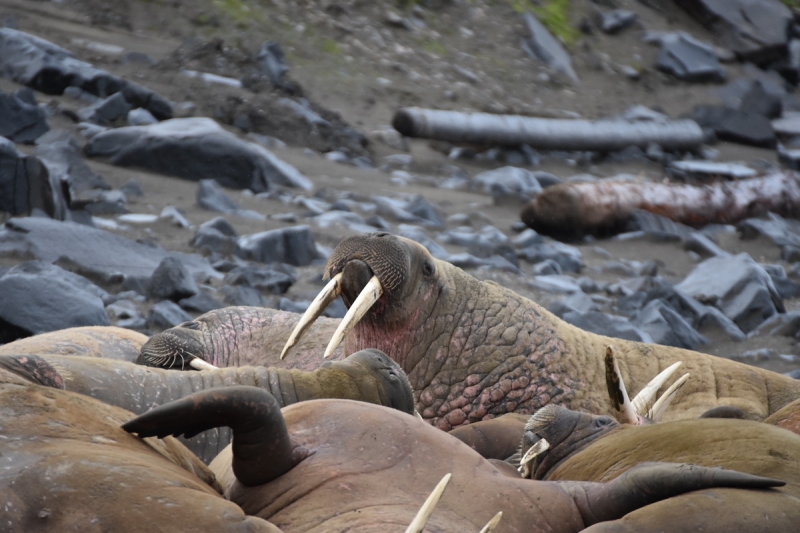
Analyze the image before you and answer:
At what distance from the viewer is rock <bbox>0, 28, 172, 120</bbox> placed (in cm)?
825

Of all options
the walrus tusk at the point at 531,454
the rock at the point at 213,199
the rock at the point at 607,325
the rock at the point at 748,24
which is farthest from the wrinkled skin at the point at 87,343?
the rock at the point at 748,24

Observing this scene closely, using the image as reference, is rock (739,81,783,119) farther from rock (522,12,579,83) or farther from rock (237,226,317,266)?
rock (237,226,317,266)

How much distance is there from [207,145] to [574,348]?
3957 mm

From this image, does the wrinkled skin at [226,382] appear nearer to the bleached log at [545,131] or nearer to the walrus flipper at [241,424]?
the walrus flipper at [241,424]

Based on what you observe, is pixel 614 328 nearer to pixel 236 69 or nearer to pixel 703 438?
pixel 703 438

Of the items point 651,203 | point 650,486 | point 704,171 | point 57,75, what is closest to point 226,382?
point 650,486

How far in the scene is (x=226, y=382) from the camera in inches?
116

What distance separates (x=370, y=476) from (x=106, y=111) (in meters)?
6.27

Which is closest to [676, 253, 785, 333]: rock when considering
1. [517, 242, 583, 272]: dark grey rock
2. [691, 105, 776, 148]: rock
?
[517, 242, 583, 272]: dark grey rock

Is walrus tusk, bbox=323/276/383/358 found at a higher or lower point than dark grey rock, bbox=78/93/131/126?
higher

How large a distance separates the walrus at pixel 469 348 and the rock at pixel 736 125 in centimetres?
856

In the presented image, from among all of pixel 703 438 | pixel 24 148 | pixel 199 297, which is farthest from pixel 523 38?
pixel 703 438

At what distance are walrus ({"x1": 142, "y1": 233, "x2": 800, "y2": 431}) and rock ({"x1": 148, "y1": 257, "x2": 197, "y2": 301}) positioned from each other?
720 mm

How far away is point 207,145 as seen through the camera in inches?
295
